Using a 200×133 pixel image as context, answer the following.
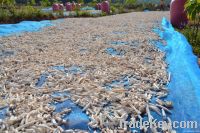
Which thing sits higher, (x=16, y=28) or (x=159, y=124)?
(x=16, y=28)

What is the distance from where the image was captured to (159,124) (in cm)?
341

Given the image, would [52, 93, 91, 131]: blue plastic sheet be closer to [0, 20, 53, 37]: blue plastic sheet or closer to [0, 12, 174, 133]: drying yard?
[0, 12, 174, 133]: drying yard

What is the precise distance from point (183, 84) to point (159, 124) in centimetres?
141

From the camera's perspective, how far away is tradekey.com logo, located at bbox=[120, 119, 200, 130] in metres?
3.34

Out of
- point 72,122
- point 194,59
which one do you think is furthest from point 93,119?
point 194,59

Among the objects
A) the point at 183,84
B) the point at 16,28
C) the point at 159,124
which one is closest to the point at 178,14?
the point at 16,28

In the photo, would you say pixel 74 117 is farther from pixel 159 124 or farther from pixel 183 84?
pixel 183 84

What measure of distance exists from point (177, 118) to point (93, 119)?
951 mm

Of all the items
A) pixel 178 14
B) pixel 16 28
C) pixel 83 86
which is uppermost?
pixel 178 14

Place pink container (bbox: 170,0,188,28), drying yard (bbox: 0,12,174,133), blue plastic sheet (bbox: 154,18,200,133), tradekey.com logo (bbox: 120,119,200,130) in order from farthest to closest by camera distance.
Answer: pink container (bbox: 170,0,188,28)
blue plastic sheet (bbox: 154,18,200,133)
drying yard (bbox: 0,12,174,133)
tradekey.com logo (bbox: 120,119,200,130)

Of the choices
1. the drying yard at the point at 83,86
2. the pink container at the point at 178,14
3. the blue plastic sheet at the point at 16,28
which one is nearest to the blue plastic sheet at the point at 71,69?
the drying yard at the point at 83,86

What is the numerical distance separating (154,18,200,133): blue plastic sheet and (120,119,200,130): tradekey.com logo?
0.07 m

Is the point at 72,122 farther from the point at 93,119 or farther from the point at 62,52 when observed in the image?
the point at 62,52

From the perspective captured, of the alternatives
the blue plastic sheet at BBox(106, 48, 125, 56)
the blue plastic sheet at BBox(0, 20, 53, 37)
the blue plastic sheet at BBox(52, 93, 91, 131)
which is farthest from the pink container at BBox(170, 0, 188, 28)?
the blue plastic sheet at BBox(52, 93, 91, 131)
